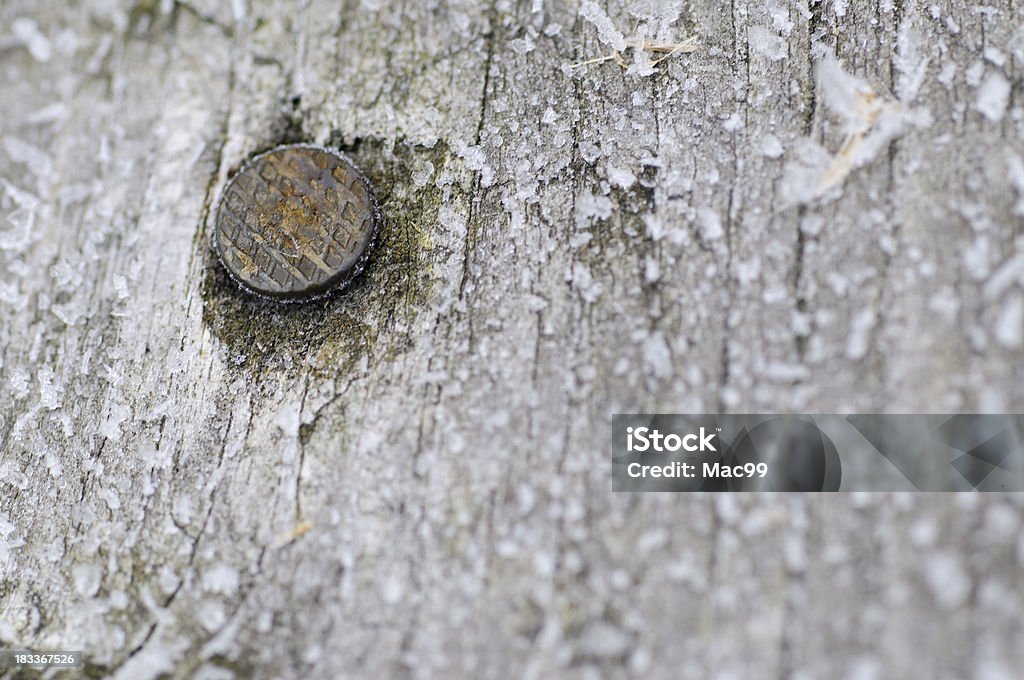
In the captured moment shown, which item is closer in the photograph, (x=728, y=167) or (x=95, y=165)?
(x=728, y=167)

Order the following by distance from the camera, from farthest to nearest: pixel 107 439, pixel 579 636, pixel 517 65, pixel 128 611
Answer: pixel 517 65 → pixel 107 439 → pixel 128 611 → pixel 579 636

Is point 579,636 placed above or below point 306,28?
below

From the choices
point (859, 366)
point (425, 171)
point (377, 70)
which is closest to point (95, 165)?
point (377, 70)

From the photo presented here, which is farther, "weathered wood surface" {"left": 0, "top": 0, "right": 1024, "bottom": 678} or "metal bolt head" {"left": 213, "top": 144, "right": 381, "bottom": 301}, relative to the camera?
"metal bolt head" {"left": 213, "top": 144, "right": 381, "bottom": 301}

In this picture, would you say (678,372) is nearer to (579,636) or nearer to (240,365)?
(579,636)

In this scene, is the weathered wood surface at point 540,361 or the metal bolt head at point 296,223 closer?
the weathered wood surface at point 540,361
